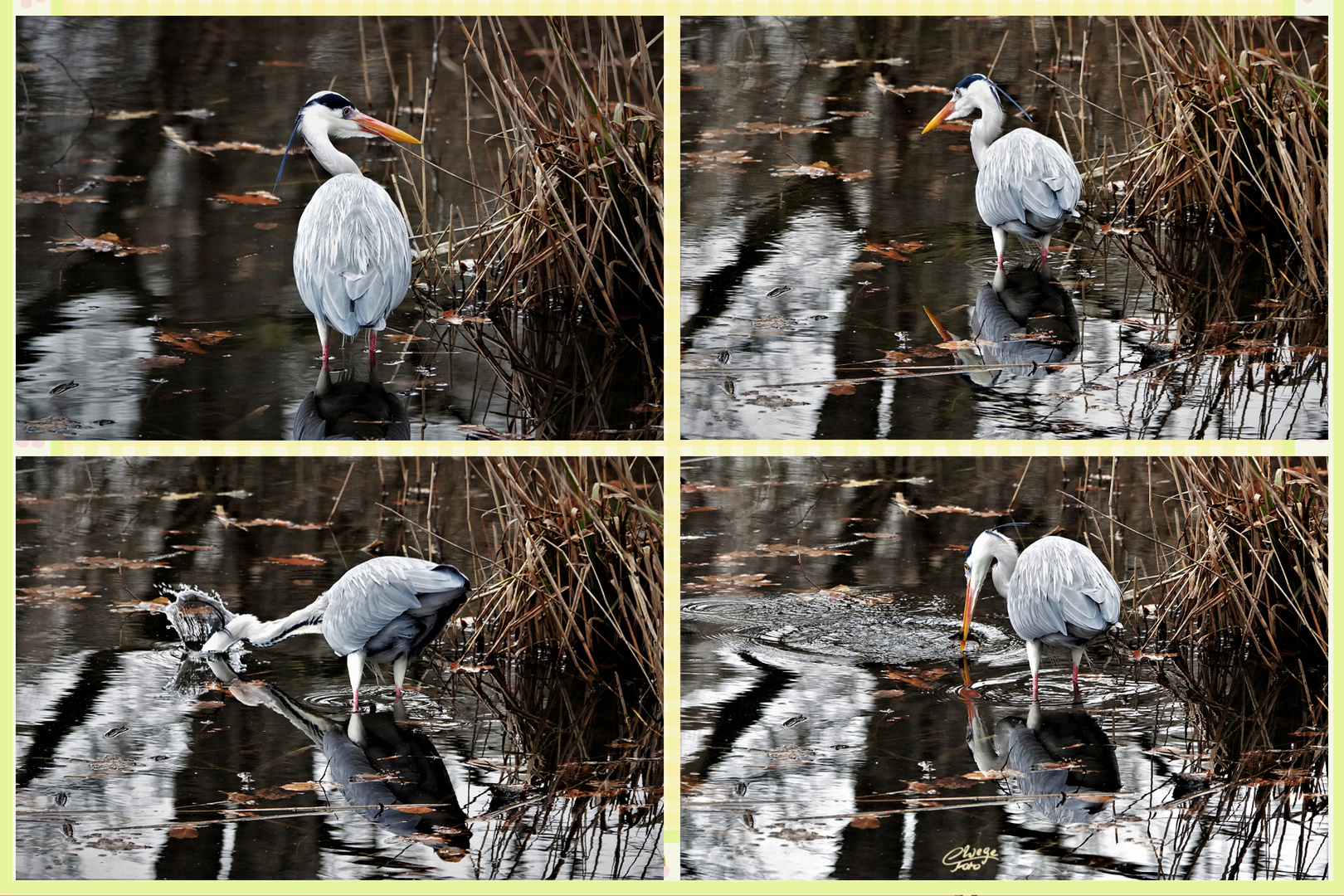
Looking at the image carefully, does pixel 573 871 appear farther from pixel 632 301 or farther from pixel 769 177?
pixel 769 177

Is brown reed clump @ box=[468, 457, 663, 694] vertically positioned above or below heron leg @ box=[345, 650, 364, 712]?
above

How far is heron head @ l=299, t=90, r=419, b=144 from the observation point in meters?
4.99

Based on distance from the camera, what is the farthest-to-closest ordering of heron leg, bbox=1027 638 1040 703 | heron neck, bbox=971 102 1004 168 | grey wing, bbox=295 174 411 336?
heron neck, bbox=971 102 1004 168 < heron leg, bbox=1027 638 1040 703 < grey wing, bbox=295 174 411 336

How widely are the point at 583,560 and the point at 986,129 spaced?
2094 mm

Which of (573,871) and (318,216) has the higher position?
(318,216)

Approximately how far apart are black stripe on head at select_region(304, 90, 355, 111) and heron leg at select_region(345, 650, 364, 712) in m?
1.77

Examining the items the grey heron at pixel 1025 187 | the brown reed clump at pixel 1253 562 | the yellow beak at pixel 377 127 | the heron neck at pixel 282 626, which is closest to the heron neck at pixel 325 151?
the yellow beak at pixel 377 127

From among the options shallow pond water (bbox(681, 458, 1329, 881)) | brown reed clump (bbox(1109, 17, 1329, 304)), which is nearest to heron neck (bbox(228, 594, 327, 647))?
shallow pond water (bbox(681, 458, 1329, 881))

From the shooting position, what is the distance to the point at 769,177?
18.3 ft

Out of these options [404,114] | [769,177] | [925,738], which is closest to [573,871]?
[925,738]

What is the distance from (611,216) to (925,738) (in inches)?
73.5

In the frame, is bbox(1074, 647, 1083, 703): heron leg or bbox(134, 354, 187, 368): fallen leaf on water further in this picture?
bbox(1074, 647, 1083, 703): heron leg
